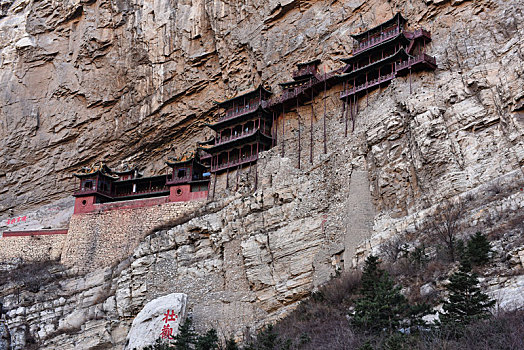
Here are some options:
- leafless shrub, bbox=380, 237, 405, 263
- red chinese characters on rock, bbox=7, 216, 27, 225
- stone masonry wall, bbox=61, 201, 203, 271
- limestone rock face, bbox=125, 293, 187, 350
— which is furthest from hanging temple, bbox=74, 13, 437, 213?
limestone rock face, bbox=125, 293, 187, 350

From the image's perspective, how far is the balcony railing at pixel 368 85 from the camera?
2763 centimetres

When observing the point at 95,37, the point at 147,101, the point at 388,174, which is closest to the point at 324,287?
the point at 388,174

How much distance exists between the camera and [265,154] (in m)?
30.9

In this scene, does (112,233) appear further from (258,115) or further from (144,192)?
(258,115)

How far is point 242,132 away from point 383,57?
9.04 meters

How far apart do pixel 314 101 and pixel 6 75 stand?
2710 centimetres

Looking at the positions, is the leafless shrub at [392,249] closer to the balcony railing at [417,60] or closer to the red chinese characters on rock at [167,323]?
the balcony railing at [417,60]

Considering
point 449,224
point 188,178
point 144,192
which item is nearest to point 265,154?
point 188,178

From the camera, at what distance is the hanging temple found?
28.2 metres

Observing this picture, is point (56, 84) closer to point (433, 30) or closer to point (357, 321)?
point (433, 30)

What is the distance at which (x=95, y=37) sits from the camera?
4256 cm

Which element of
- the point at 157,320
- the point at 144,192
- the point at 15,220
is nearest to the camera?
the point at 157,320

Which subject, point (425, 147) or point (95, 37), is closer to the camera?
point (425, 147)

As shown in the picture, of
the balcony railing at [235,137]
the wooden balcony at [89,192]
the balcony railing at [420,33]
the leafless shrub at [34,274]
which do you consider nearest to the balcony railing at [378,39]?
the balcony railing at [420,33]
